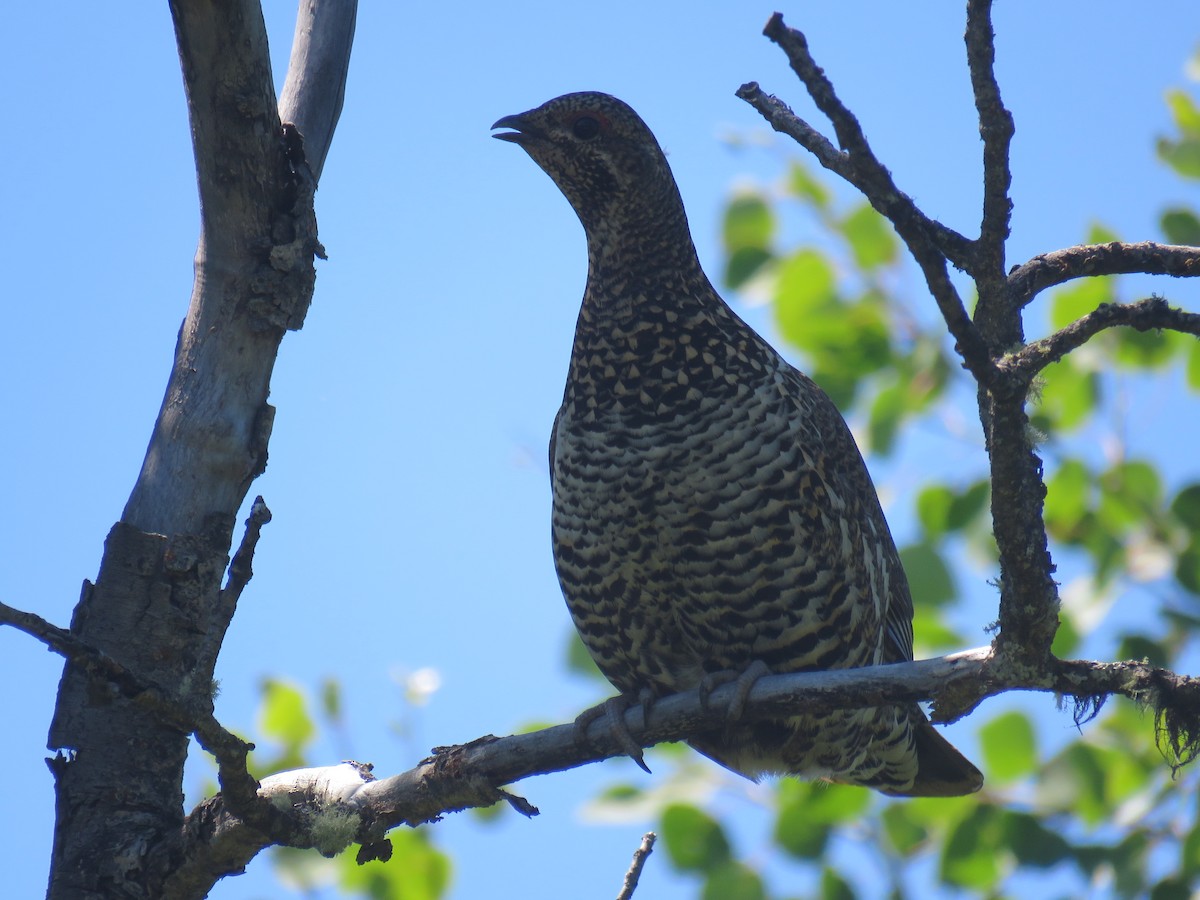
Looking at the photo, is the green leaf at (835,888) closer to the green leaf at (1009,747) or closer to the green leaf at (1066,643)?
the green leaf at (1009,747)

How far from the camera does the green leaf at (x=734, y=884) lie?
470 centimetres

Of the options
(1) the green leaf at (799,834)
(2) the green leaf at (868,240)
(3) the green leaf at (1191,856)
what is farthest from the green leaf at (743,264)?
(3) the green leaf at (1191,856)

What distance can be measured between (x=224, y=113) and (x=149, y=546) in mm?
1114

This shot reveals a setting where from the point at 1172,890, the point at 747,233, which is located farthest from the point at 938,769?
the point at 747,233

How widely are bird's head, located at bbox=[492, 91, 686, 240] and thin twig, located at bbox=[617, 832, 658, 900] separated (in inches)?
83.7

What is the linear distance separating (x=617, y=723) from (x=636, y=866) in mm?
398

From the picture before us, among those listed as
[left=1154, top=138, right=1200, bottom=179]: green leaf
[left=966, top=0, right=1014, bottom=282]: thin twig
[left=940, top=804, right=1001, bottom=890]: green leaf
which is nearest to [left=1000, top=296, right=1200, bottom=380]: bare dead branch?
[left=966, top=0, right=1014, bottom=282]: thin twig

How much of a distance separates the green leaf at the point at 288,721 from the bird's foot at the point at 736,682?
1721 millimetres

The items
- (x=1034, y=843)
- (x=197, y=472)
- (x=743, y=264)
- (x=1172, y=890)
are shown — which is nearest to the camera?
(x=197, y=472)

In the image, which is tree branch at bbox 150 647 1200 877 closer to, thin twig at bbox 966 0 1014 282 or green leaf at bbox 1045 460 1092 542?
thin twig at bbox 966 0 1014 282

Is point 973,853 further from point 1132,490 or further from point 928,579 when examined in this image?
point 1132,490

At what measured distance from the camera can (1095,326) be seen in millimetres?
2846

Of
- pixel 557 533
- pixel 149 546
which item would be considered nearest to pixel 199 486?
pixel 149 546

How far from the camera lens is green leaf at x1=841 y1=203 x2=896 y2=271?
544 centimetres
